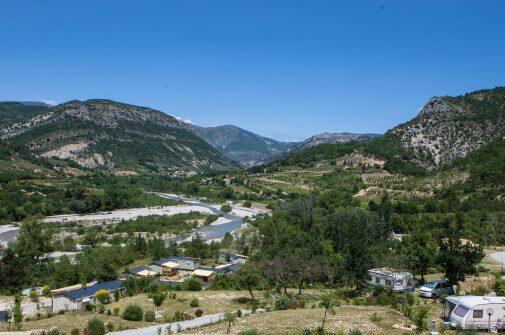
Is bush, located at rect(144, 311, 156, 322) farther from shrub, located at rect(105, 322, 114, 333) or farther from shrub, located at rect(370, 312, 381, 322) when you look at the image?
shrub, located at rect(370, 312, 381, 322)

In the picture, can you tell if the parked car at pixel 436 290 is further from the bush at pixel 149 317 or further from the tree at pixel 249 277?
the bush at pixel 149 317

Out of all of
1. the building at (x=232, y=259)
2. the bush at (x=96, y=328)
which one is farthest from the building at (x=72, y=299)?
the building at (x=232, y=259)

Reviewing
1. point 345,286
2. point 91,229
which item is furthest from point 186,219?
point 345,286

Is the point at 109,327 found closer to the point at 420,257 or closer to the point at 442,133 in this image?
the point at 420,257

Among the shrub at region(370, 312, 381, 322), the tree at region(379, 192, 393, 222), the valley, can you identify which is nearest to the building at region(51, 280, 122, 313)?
the valley

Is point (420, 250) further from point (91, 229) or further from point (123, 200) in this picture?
point (123, 200)

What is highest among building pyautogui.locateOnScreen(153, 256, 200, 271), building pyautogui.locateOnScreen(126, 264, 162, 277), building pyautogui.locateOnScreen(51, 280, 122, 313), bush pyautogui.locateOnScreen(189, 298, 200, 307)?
bush pyautogui.locateOnScreen(189, 298, 200, 307)

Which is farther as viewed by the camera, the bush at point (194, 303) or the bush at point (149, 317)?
the bush at point (194, 303)
